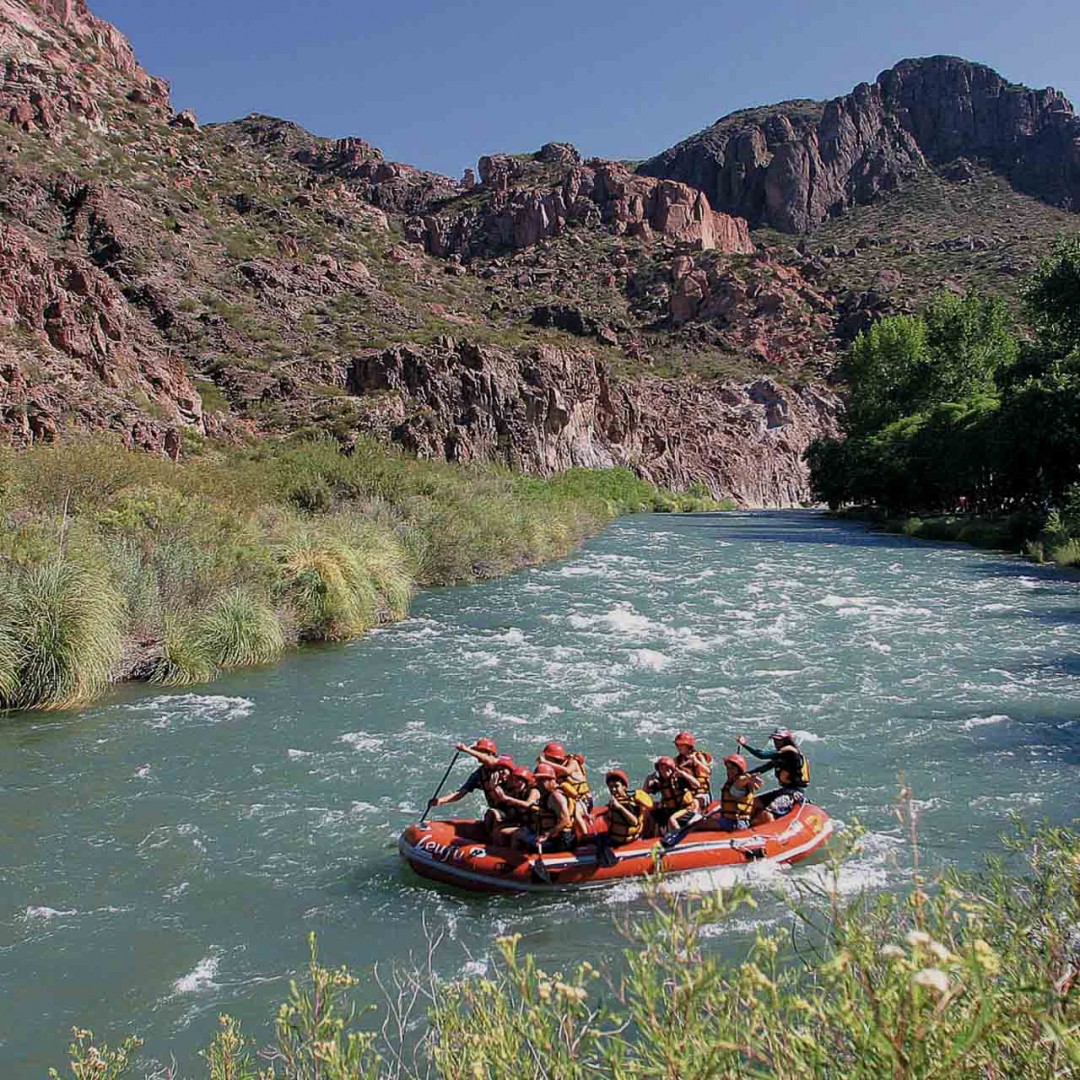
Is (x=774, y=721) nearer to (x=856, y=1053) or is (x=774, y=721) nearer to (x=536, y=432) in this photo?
(x=856, y=1053)

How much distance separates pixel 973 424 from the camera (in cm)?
3584

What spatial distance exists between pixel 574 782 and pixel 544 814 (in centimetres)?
35

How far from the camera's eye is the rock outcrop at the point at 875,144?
12812cm

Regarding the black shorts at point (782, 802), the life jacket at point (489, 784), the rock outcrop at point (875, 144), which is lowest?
the black shorts at point (782, 802)

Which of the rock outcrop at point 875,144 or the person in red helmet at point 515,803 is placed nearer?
the person in red helmet at point 515,803

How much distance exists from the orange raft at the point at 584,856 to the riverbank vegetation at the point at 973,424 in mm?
21159

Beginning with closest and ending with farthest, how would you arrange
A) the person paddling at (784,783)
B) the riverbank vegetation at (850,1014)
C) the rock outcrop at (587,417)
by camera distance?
the riverbank vegetation at (850,1014), the person paddling at (784,783), the rock outcrop at (587,417)

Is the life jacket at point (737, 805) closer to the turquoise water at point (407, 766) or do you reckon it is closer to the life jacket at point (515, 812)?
the turquoise water at point (407, 766)

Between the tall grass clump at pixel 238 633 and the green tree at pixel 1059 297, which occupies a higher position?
the green tree at pixel 1059 297

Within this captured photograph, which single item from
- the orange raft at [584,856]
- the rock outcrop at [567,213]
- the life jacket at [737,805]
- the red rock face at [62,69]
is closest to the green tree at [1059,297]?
the life jacket at [737,805]

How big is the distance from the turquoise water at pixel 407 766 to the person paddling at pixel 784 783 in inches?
21.7

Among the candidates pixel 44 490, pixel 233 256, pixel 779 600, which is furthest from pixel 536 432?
pixel 44 490

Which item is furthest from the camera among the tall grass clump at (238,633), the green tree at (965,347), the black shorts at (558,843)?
the green tree at (965,347)

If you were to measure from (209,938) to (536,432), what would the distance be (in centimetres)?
5196
